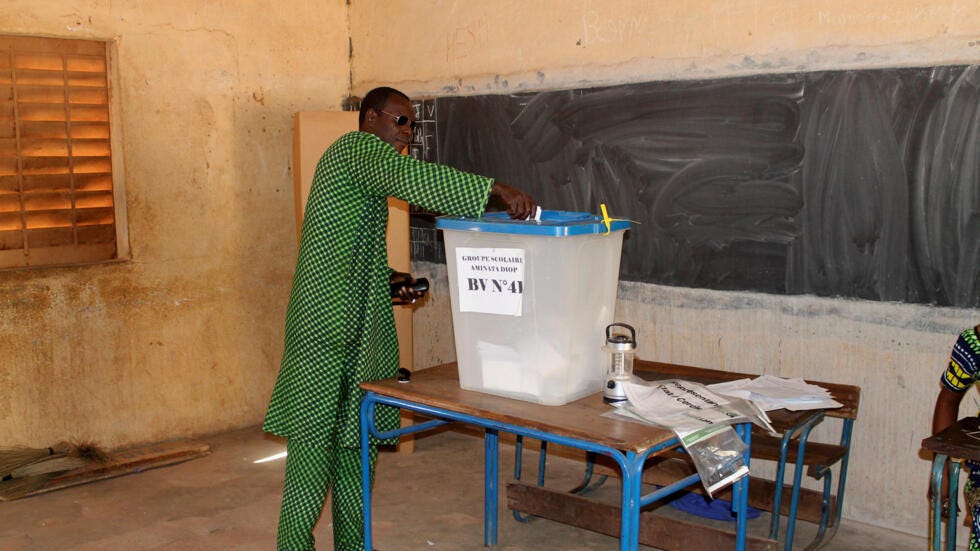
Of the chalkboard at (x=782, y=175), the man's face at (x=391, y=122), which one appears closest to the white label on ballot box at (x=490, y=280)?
the man's face at (x=391, y=122)

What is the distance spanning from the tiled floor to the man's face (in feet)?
5.33

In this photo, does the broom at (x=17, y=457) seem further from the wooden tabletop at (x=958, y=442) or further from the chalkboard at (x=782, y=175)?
the wooden tabletop at (x=958, y=442)

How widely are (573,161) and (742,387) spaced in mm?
1844

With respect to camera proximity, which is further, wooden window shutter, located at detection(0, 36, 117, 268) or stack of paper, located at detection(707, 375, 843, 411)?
wooden window shutter, located at detection(0, 36, 117, 268)

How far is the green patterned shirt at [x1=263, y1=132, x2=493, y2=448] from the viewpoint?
294 centimetres

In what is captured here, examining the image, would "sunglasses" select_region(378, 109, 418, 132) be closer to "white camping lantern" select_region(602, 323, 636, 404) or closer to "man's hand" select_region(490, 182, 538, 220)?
"man's hand" select_region(490, 182, 538, 220)

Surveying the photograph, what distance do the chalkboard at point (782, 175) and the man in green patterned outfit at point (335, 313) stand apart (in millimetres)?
1491

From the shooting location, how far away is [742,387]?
302cm

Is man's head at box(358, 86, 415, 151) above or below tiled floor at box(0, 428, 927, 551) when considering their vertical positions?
above

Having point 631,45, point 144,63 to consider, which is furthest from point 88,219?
point 631,45

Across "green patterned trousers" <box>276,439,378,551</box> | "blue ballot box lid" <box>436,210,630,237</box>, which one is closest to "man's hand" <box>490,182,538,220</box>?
"blue ballot box lid" <box>436,210,630,237</box>

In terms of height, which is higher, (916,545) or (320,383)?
(320,383)

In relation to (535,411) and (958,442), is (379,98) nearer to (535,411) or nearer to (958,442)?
(535,411)

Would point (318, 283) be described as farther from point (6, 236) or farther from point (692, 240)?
point (6, 236)
